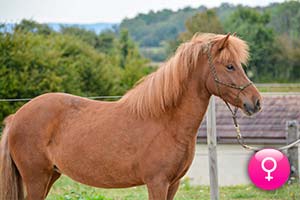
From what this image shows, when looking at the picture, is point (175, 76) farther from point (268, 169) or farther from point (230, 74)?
point (268, 169)

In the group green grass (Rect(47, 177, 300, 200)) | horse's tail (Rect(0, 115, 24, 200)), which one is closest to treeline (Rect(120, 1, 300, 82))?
green grass (Rect(47, 177, 300, 200))

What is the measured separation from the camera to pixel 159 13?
9206 centimetres

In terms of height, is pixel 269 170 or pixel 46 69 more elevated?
pixel 46 69

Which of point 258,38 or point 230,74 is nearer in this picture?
point 230,74

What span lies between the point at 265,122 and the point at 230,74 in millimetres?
14632

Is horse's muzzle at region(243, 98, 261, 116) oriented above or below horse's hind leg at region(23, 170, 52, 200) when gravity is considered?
above

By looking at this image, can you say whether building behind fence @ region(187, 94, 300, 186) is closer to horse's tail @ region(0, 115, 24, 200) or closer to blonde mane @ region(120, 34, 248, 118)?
horse's tail @ region(0, 115, 24, 200)

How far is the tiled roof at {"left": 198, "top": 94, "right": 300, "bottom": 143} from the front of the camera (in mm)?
17641

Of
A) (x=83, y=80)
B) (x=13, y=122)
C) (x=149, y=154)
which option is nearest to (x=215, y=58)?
(x=149, y=154)

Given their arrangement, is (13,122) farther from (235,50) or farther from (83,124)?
(235,50)

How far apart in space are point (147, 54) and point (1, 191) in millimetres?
64224

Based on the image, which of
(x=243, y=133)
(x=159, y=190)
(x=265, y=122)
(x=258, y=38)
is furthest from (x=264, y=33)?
(x=159, y=190)

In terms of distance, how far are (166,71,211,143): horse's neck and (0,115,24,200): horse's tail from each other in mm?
1575

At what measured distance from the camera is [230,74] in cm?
424
